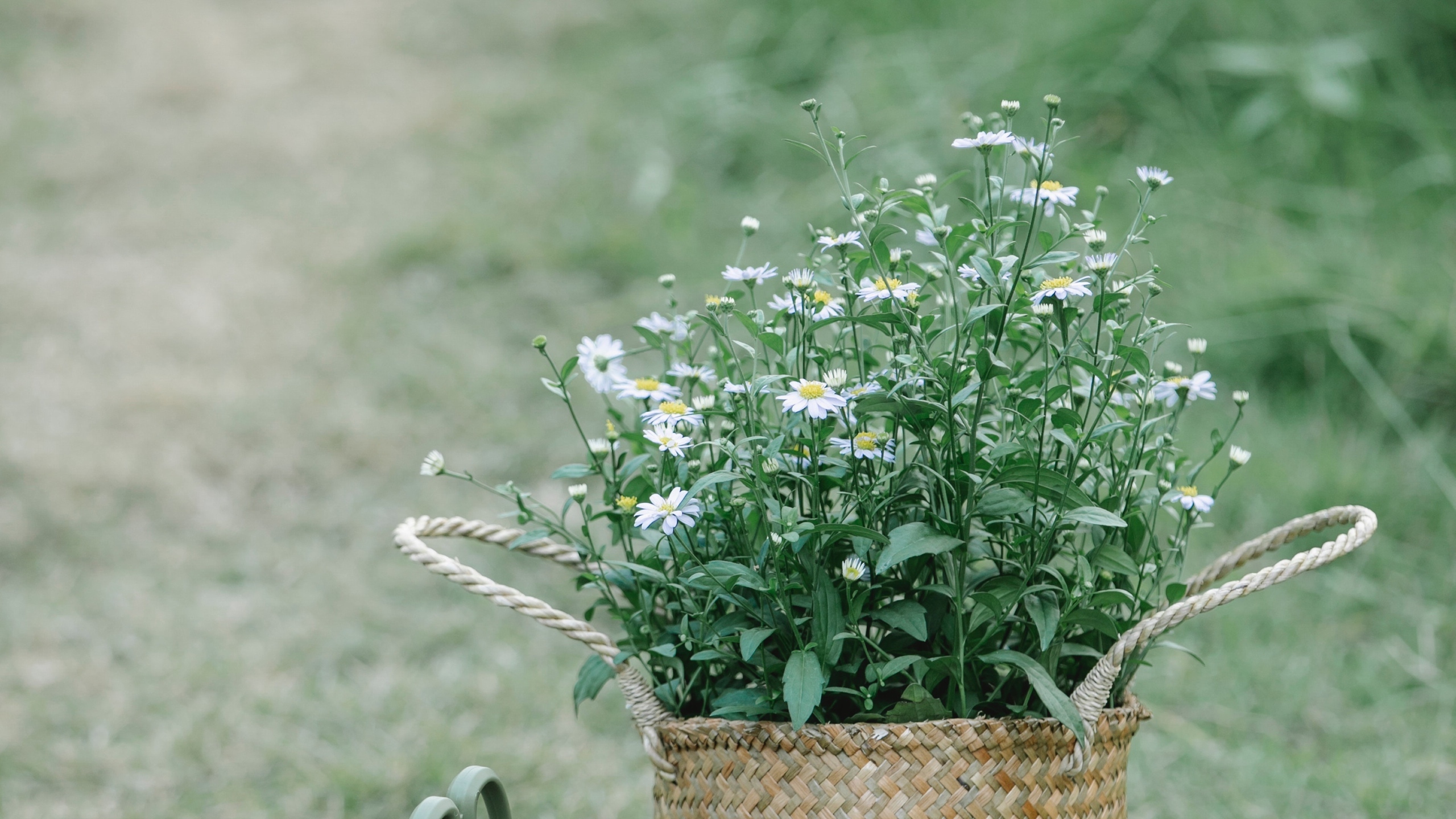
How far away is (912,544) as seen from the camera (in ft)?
2.89

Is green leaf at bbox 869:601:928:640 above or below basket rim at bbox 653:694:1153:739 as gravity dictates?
above

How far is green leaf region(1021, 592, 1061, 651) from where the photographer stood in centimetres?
90

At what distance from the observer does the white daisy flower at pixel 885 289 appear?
890 millimetres

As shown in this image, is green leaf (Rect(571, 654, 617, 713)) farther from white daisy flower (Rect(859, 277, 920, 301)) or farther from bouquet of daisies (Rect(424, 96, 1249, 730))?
white daisy flower (Rect(859, 277, 920, 301))

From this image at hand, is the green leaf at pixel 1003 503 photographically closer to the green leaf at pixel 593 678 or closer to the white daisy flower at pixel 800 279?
the white daisy flower at pixel 800 279

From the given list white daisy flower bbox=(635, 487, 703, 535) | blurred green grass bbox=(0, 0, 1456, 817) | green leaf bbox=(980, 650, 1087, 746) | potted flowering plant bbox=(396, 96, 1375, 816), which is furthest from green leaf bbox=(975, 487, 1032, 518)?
blurred green grass bbox=(0, 0, 1456, 817)

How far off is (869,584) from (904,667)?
0.23ft

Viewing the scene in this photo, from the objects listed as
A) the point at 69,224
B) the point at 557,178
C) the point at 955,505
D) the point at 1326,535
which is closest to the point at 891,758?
the point at 955,505

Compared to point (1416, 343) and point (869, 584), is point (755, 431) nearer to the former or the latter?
point (869, 584)

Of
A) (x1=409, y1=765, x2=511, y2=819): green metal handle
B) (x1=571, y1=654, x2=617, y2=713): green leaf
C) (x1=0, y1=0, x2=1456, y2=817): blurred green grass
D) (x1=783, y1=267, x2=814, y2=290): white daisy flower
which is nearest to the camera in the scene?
(x1=409, y1=765, x2=511, y2=819): green metal handle

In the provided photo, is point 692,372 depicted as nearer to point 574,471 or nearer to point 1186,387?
point 574,471

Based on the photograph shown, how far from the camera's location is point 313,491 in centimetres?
265

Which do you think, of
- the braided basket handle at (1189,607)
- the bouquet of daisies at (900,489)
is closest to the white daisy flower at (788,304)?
the bouquet of daisies at (900,489)

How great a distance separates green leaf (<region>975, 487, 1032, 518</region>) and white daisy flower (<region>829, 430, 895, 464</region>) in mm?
75
